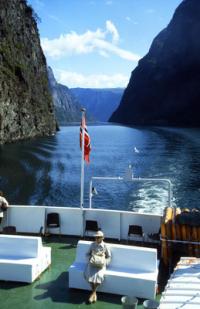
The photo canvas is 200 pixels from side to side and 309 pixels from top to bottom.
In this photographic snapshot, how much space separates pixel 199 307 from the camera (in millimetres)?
6992

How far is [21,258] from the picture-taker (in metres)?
11.3

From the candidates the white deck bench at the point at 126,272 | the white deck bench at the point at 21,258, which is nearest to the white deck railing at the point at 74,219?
the white deck bench at the point at 21,258

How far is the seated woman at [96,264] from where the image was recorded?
10.3m

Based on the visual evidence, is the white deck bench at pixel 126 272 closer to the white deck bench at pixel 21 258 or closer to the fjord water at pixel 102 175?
the white deck bench at pixel 21 258

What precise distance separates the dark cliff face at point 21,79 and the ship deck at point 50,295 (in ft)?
279

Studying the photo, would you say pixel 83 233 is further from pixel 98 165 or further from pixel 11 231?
pixel 98 165

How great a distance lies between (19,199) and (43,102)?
3879 inches

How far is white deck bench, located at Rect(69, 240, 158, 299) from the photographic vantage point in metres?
10.2

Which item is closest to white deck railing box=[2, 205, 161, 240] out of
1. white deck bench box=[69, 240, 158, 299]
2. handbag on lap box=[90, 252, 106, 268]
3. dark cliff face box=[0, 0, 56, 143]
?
white deck bench box=[69, 240, 158, 299]

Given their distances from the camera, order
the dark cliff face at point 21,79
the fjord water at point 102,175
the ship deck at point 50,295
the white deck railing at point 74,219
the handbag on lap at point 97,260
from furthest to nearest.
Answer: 1. the dark cliff face at point 21,79
2. the fjord water at point 102,175
3. the white deck railing at point 74,219
4. the handbag on lap at point 97,260
5. the ship deck at point 50,295

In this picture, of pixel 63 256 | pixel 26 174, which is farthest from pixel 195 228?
pixel 26 174

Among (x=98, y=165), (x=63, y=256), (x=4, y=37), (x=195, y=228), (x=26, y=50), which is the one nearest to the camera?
Result: (x=195, y=228)

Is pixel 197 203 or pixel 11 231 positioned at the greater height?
pixel 11 231

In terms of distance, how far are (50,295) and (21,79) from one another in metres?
107
